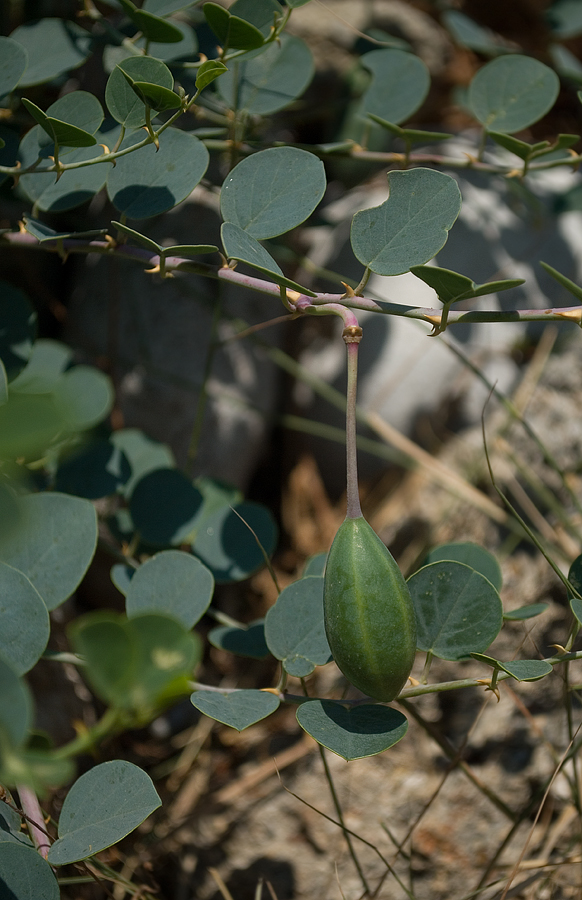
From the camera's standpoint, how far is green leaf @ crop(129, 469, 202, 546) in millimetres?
772

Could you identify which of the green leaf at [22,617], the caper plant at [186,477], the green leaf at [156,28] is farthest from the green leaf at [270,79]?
the green leaf at [22,617]

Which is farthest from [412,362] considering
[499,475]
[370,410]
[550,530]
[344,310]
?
[344,310]

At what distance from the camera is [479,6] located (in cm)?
154

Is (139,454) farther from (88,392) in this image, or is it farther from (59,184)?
(59,184)

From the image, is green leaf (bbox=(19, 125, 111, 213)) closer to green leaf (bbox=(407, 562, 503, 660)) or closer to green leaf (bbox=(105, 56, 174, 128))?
green leaf (bbox=(105, 56, 174, 128))

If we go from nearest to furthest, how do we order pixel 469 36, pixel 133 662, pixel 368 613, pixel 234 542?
pixel 133 662
pixel 368 613
pixel 234 542
pixel 469 36

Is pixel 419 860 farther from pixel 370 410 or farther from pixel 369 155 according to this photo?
pixel 369 155

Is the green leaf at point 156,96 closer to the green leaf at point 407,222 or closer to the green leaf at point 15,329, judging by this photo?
the green leaf at point 407,222

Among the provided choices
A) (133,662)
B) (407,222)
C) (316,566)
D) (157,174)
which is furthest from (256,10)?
(133,662)

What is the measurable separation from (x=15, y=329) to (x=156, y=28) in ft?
1.06

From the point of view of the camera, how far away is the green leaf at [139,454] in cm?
82

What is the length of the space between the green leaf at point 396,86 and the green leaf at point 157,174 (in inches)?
13.1

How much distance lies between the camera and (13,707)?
0.30 m

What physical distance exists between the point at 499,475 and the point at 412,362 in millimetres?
246
